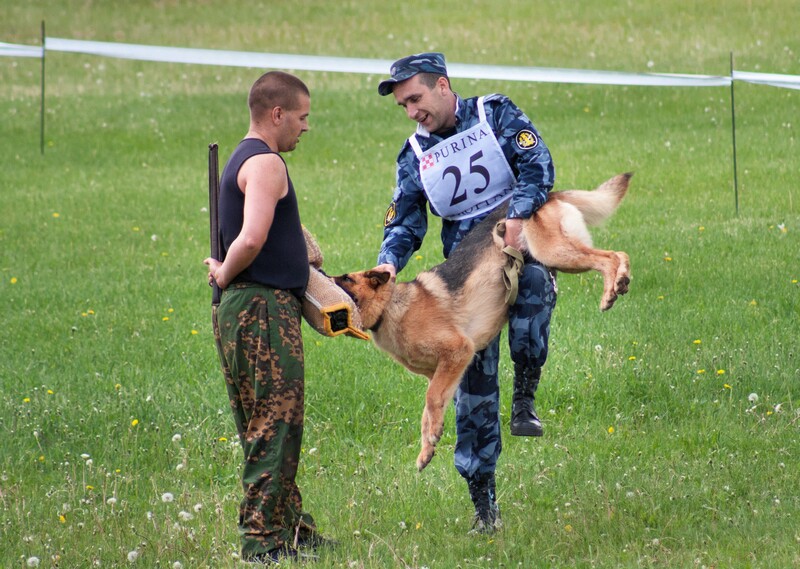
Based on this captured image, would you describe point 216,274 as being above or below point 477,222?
below

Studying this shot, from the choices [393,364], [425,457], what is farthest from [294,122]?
[393,364]

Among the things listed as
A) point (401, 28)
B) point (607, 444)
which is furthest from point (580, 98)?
point (607, 444)

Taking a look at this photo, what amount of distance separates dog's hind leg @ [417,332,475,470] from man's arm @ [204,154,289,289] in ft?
3.24

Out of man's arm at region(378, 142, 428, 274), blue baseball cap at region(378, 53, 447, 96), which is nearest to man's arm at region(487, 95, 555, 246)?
blue baseball cap at region(378, 53, 447, 96)

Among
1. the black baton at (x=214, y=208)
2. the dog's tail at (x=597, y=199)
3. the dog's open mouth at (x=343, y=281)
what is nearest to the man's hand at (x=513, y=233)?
the dog's tail at (x=597, y=199)

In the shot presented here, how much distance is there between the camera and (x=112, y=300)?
8875 mm

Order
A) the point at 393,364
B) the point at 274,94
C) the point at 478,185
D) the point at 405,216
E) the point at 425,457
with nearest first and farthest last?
1. the point at 274,94
2. the point at 425,457
3. the point at 478,185
4. the point at 405,216
5. the point at 393,364

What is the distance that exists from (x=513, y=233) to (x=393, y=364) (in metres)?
2.70

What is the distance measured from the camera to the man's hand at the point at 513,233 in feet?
14.9

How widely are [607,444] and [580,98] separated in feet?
34.7

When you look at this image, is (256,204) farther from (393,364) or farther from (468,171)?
(393,364)

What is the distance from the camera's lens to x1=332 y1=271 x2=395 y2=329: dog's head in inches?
181

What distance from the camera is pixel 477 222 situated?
4828 mm

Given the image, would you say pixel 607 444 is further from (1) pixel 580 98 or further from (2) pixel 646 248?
(1) pixel 580 98
